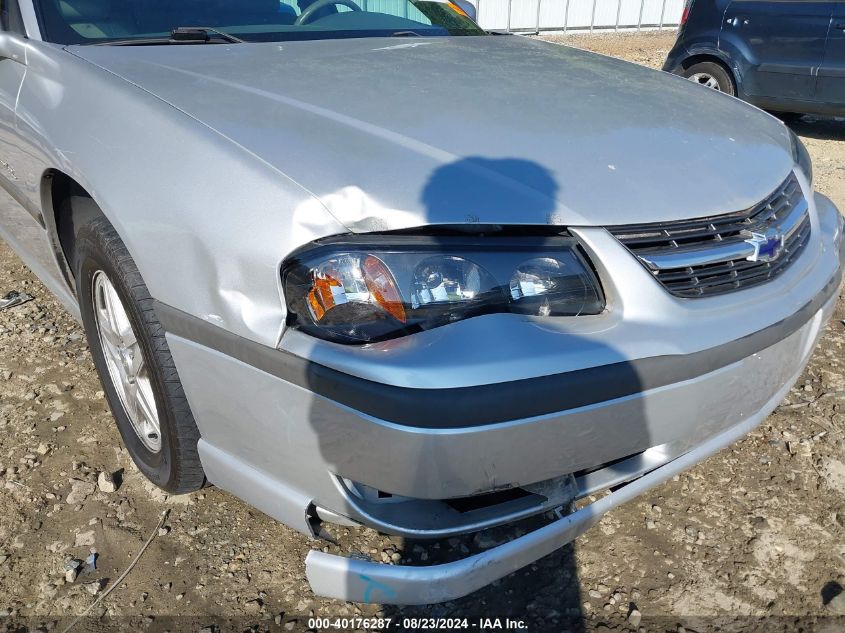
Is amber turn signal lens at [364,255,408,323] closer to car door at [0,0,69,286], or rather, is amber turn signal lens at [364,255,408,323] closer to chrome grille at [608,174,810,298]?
chrome grille at [608,174,810,298]

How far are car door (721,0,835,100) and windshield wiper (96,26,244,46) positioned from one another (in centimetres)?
539

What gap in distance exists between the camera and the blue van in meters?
5.94

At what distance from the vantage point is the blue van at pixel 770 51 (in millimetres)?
5941

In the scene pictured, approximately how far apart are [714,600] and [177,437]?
1433 millimetres

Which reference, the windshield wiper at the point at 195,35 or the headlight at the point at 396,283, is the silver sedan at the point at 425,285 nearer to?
the headlight at the point at 396,283

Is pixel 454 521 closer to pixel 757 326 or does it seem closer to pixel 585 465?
pixel 585 465

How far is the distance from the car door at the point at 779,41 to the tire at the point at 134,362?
237 inches

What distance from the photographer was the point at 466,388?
137 cm

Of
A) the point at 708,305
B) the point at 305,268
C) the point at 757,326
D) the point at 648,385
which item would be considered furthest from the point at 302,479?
the point at 757,326

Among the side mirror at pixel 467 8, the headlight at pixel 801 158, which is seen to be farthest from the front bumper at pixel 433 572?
the side mirror at pixel 467 8

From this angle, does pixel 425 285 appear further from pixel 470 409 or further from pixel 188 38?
pixel 188 38

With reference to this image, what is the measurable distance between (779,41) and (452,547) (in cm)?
597

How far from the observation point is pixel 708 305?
5.41 ft

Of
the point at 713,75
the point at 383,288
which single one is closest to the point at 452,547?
the point at 383,288
